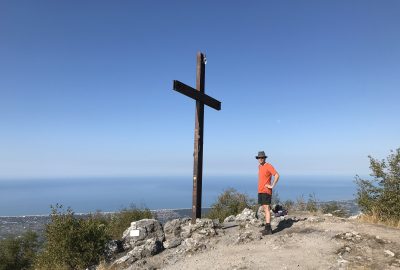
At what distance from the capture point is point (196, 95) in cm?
1384

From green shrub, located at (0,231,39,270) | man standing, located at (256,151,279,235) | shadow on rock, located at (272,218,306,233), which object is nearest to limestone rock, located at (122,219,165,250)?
man standing, located at (256,151,279,235)

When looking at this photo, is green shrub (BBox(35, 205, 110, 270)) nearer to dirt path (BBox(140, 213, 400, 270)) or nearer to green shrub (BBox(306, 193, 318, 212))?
dirt path (BBox(140, 213, 400, 270))

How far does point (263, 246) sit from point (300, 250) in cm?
114

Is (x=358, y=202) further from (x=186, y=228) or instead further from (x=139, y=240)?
(x=139, y=240)

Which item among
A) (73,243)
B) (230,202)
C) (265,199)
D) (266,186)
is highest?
(266,186)

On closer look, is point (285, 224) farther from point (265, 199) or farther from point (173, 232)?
point (173, 232)

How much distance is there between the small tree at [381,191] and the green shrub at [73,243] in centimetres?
1225

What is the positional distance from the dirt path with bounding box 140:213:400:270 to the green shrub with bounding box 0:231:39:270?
157 feet

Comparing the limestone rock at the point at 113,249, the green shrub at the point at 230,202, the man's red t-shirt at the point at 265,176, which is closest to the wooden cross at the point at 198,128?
the man's red t-shirt at the point at 265,176

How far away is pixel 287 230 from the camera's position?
A: 39.3 feet

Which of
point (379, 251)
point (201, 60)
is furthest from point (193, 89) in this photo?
point (379, 251)

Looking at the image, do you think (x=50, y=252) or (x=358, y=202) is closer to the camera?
(x=50, y=252)

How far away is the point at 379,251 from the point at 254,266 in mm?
3547

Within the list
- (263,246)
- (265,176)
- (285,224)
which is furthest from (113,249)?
(285,224)
